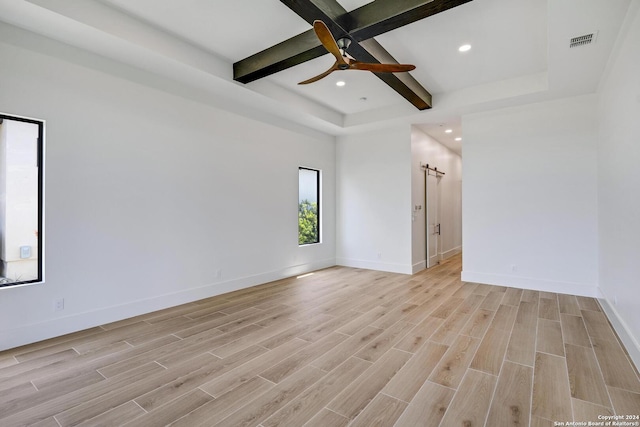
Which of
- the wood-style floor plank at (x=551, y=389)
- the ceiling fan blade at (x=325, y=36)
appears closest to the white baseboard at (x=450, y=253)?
the wood-style floor plank at (x=551, y=389)

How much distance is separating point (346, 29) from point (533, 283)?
4741mm

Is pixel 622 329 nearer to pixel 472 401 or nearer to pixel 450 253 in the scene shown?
pixel 472 401

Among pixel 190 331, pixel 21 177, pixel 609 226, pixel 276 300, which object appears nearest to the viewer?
pixel 21 177

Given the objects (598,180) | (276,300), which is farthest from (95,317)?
(598,180)

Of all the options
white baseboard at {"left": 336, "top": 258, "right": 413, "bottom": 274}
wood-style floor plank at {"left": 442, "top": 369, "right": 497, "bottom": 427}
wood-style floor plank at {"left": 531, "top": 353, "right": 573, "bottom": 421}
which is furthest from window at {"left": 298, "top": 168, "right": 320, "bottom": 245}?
wood-style floor plank at {"left": 531, "top": 353, "right": 573, "bottom": 421}

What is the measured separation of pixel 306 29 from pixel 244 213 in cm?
285

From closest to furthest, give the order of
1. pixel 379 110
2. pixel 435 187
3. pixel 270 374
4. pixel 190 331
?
1. pixel 270 374
2. pixel 190 331
3. pixel 379 110
4. pixel 435 187

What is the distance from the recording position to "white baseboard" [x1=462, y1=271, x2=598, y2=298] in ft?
14.8

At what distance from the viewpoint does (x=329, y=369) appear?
2.46m

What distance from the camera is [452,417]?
1872 mm

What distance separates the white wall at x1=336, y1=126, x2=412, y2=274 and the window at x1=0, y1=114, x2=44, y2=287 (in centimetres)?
521

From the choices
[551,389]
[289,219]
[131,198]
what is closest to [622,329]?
[551,389]

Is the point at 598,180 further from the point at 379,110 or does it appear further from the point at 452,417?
the point at 452,417

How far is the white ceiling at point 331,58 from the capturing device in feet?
9.39
